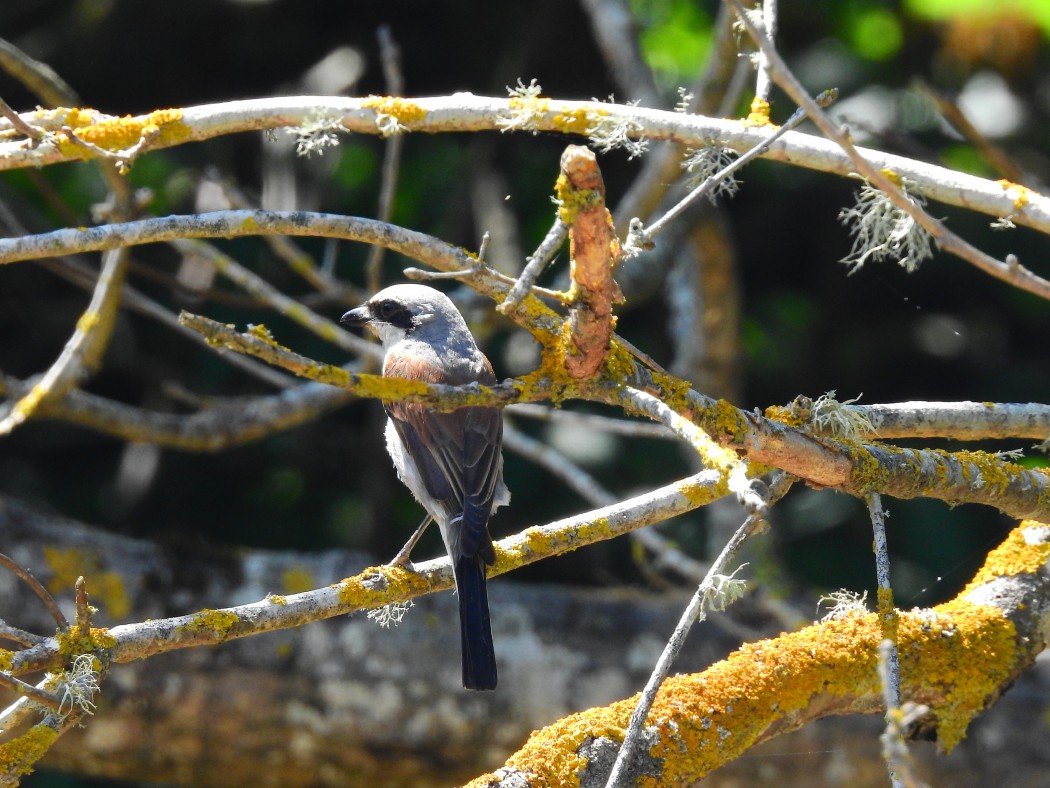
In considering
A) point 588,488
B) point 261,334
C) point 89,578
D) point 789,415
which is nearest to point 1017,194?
point 789,415

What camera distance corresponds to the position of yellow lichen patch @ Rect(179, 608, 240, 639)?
94.0 inches

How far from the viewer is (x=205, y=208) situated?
19.0ft

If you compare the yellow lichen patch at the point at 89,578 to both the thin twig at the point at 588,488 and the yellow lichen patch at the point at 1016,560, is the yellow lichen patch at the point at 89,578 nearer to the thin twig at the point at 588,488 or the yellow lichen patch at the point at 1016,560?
the thin twig at the point at 588,488

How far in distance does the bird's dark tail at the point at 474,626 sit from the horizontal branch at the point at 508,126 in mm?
1294

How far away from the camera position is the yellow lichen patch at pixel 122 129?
2.56m

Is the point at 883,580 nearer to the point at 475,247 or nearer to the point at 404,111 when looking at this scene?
the point at 404,111

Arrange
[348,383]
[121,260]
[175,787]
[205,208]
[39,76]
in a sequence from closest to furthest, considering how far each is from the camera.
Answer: [348,383], [39,76], [121,260], [175,787], [205,208]

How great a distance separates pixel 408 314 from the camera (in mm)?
4656

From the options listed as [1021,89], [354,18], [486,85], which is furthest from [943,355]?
[354,18]

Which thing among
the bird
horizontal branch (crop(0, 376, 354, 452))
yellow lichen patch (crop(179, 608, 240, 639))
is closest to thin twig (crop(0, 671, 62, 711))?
yellow lichen patch (crop(179, 608, 240, 639))

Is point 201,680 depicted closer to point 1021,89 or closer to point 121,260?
point 121,260

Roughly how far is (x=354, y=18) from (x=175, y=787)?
414 cm

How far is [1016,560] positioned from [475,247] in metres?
4.00

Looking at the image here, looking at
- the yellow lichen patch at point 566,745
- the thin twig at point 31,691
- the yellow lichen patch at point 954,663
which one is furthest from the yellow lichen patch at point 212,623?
the yellow lichen patch at point 954,663
